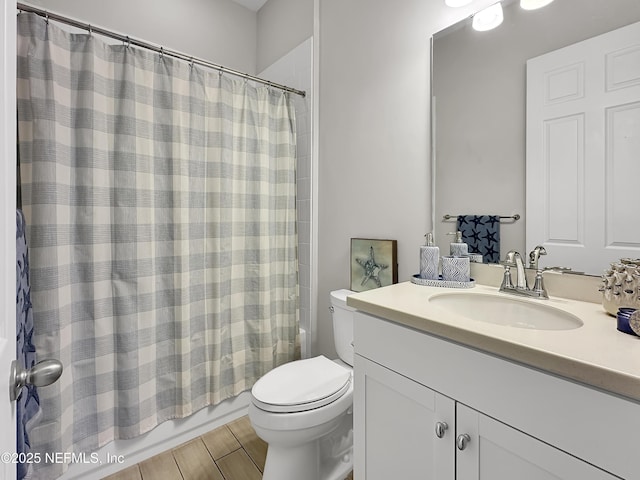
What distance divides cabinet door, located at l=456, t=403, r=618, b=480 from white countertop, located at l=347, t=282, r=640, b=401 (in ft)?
0.51

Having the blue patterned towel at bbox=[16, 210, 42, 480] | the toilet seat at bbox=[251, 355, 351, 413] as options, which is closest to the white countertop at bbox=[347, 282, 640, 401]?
the toilet seat at bbox=[251, 355, 351, 413]

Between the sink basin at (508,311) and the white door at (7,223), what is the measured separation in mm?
982

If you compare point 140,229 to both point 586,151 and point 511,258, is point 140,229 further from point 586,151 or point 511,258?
point 586,151

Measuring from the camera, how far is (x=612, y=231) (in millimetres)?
887

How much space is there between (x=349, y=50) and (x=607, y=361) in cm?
175

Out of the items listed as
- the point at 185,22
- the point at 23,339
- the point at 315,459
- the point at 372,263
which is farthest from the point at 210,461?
the point at 185,22

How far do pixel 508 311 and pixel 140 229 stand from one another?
5.06ft

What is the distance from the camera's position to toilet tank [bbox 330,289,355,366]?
1.50m

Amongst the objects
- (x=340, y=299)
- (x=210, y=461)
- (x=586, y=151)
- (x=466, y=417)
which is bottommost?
(x=210, y=461)

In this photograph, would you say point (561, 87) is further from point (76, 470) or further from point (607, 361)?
point (76, 470)

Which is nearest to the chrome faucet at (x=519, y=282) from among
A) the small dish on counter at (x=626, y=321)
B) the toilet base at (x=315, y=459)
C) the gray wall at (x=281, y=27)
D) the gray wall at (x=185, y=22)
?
the small dish on counter at (x=626, y=321)

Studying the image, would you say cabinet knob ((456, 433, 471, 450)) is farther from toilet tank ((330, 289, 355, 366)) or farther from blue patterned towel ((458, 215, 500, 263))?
toilet tank ((330, 289, 355, 366))

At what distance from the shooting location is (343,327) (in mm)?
1518

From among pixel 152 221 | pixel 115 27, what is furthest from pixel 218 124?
pixel 115 27
